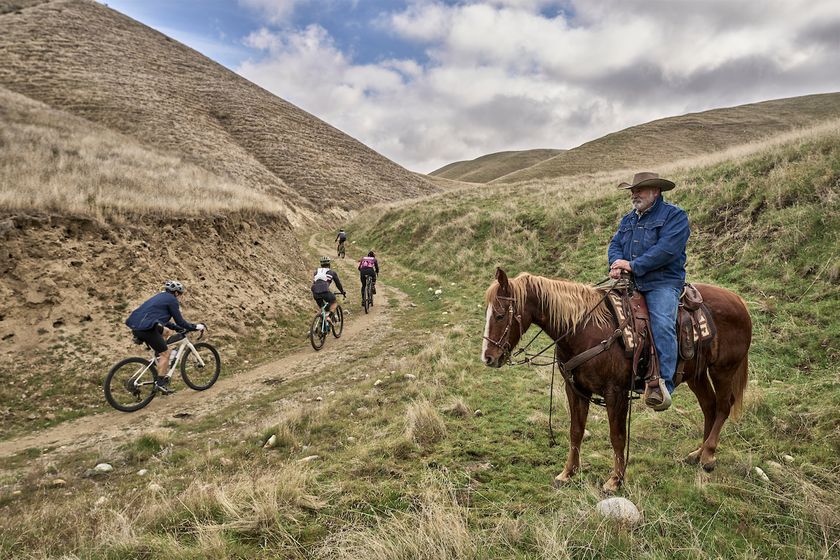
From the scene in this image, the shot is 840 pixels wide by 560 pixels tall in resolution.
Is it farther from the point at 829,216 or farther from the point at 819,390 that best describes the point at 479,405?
the point at 829,216

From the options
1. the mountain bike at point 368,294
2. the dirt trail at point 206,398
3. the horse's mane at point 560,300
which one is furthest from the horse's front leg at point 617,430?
the mountain bike at point 368,294

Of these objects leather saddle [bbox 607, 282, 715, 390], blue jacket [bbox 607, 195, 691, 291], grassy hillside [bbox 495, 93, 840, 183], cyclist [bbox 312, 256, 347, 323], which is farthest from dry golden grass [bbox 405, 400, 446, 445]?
grassy hillside [bbox 495, 93, 840, 183]

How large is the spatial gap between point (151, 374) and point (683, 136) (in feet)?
267

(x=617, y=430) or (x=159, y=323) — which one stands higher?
(x=159, y=323)

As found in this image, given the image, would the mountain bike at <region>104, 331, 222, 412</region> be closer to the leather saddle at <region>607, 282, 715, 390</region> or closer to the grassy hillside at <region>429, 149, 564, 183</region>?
the leather saddle at <region>607, 282, 715, 390</region>

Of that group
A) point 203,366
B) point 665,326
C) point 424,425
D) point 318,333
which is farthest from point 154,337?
point 665,326

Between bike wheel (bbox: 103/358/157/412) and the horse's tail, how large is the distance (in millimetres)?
10643

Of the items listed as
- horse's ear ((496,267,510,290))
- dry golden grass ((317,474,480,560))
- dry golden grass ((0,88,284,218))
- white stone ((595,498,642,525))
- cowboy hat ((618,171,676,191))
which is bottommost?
white stone ((595,498,642,525))

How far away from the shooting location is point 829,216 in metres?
9.54

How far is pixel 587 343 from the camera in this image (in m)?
4.75

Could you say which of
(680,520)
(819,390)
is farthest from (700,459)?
(819,390)

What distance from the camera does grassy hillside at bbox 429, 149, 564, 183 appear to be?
136 m

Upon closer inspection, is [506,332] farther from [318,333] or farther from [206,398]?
[318,333]

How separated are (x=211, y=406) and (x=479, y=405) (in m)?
5.66
